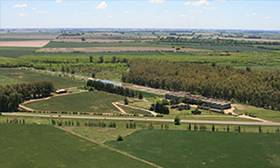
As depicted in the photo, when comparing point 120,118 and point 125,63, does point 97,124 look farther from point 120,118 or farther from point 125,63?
point 125,63

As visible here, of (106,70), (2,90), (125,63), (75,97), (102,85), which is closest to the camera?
(2,90)

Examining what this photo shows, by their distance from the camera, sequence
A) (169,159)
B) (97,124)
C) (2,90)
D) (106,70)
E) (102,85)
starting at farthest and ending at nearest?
(106,70)
(102,85)
(2,90)
(97,124)
(169,159)

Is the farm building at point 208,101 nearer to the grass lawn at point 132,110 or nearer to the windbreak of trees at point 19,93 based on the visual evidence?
the grass lawn at point 132,110

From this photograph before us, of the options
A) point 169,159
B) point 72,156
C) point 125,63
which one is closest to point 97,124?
point 72,156

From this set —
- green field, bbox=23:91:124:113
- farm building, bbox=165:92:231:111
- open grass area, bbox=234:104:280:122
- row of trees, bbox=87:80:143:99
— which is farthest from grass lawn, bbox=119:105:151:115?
open grass area, bbox=234:104:280:122

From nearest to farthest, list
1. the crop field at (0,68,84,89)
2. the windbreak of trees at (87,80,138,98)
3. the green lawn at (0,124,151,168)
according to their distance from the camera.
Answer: the green lawn at (0,124,151,168) → the windbreak of trees at (87,80,138,98) → the crop field at (0,68,84,89)

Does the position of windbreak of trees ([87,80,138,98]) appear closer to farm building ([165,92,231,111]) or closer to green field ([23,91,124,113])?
green field ([23,91,124,113])
